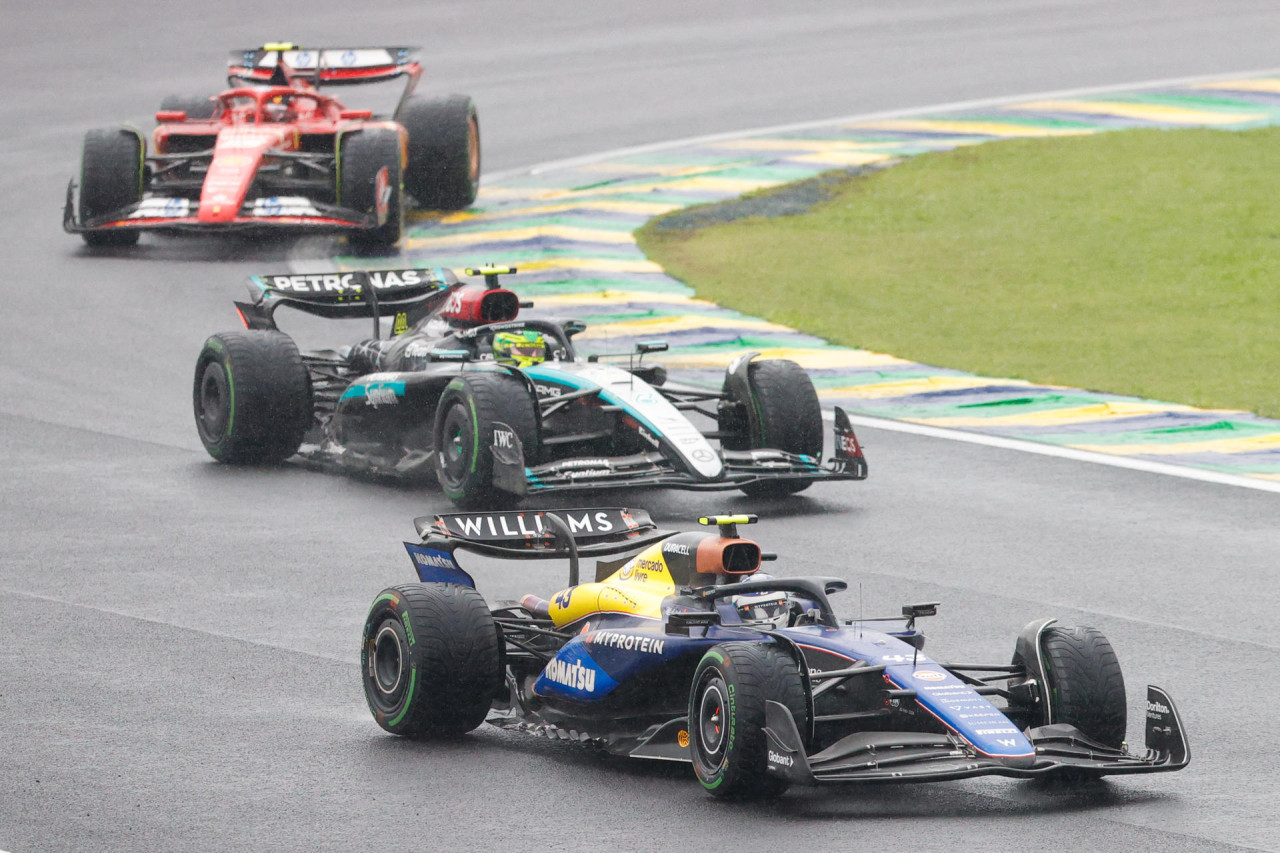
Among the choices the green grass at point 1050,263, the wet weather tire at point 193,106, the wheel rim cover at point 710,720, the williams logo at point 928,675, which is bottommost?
the green grass at point 1050,263

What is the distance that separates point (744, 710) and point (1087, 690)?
1.50 m

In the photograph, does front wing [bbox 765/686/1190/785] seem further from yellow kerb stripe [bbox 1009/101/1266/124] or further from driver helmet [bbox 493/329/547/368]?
yellow kerb stripe [bbox 1009/101/1266/124]

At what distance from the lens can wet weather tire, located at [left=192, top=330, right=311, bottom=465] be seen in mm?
15047

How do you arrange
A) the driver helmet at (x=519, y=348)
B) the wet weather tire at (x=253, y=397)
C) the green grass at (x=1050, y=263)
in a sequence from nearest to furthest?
the driver helmet at (x=519, y=348)
the wet weather tire at (x=253, y=397)
the green grass at (x=1050, y=263)

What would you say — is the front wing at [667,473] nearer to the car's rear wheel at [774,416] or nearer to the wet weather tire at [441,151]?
the car's rear wheel at [774,416]

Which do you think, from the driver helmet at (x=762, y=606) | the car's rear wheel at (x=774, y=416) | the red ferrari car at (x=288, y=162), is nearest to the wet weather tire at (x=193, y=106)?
the red ferrari car at (x=288, y=162)

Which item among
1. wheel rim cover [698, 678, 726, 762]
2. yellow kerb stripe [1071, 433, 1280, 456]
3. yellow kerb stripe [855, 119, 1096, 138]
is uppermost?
yellow kerb stripe [855, 119, 1096, 138]

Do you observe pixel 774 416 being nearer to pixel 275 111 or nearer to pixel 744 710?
pixel 744 710

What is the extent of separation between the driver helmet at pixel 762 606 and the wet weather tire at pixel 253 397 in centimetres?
715

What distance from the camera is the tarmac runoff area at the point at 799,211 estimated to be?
1580 centimetres

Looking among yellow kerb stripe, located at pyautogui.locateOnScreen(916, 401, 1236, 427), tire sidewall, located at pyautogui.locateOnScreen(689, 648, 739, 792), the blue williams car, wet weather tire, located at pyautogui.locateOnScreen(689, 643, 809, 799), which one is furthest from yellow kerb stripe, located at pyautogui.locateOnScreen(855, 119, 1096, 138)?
wet weather tire, located at pyautogui.locateOnScreen(689, 643, 809, 799)

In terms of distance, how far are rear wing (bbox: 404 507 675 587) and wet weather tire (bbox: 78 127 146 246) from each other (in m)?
13.3

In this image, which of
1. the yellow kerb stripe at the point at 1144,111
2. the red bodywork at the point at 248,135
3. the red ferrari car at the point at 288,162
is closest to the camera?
the red bodywork at the point at 248,135

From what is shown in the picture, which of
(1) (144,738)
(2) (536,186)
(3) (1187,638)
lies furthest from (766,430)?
(2) (536,186)
